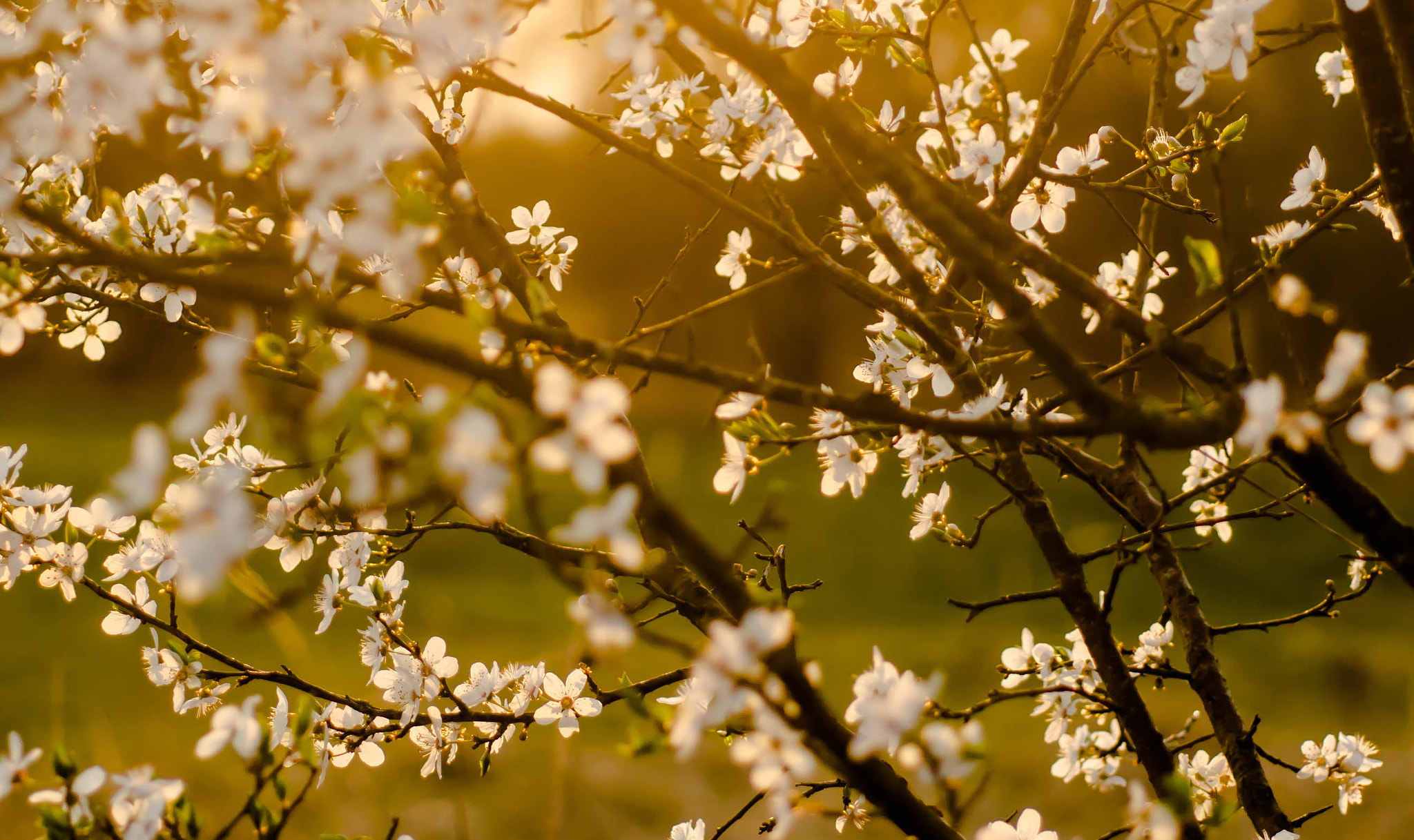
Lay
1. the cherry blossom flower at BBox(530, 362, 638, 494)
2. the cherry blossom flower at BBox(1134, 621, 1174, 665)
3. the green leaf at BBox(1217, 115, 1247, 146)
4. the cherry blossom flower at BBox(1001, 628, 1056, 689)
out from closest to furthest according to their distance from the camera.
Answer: the cherry blossom flower at BBox(530, 362, 638, 494)
the green leaf at BBox(1217, 115, 1247, 146)
the cherry blossom flower at BBox(1001, 628, 1056, 689)
the cherry blossom flower at BBox(1134, 621, 1174, 665)

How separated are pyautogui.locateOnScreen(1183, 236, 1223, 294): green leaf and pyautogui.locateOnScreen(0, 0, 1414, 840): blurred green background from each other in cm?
240

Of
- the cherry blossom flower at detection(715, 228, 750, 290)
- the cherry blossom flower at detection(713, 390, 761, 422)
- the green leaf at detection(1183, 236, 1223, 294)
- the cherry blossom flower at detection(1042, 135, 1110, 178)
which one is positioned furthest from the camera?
the cherry blossom flower at detection(715, 228, 750, 290)

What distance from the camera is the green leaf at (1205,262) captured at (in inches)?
40.1

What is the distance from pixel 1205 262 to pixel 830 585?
723 cm

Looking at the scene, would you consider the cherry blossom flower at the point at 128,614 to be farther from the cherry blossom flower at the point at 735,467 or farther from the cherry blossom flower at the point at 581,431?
the cherry blossom flower at the point at 581,431

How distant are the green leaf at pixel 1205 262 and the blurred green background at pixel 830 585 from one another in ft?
7.86

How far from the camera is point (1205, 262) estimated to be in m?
1.04

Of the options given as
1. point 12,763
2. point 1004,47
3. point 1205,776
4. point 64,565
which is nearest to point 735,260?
point 1004,47

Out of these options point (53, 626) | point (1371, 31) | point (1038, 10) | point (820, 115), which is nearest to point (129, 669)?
point (53, 626)

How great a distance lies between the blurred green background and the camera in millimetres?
5492

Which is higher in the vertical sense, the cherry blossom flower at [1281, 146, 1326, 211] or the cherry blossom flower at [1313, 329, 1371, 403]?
the cherry blossom flower at [1281, 146, 1326, 211]

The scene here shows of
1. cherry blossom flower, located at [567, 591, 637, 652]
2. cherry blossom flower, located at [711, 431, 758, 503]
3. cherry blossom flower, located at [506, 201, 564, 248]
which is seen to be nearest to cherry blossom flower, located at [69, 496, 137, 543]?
cherry blossom flower, located at [506, 201, 564, 248]

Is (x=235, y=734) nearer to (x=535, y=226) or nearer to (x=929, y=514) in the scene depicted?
(x=929, y=514)

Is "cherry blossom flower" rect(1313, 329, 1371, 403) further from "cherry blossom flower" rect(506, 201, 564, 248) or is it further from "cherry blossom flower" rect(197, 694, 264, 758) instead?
"cherry blossom flower" rect(506, 201, 564, 248)
